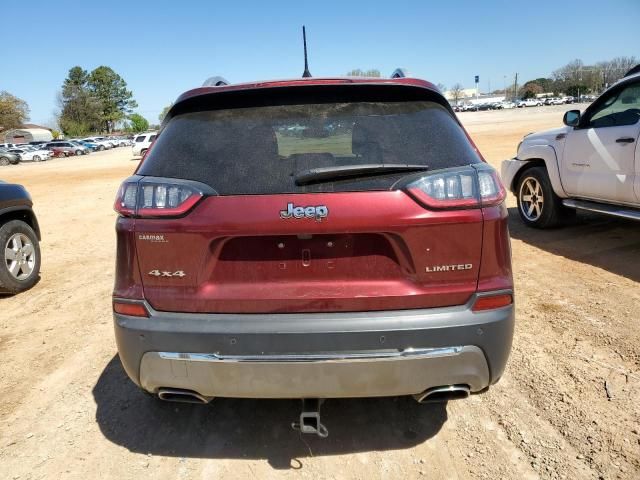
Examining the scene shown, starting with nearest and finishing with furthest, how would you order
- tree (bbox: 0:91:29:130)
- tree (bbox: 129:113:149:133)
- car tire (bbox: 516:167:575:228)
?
car tire (bbox: 516:167:575:228) → tree (bbox: 0:91:29:130) → tree (bbox: 129:113:149:133)

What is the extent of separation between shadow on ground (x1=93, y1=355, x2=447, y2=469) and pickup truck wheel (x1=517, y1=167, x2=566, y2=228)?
4546 mm

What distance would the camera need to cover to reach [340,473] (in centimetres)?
Result: 246

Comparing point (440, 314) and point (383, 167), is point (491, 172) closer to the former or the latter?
point (383, 167)

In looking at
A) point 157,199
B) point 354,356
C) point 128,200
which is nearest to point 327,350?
point 354,356

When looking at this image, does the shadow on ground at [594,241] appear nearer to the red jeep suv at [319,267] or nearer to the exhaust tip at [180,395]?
the red jeep suv at [319,267]

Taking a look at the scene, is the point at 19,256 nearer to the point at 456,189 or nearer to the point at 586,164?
Answer: the point at 456,189

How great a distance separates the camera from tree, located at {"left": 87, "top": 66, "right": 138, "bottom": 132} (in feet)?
387

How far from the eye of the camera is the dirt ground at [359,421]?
98.6 inches

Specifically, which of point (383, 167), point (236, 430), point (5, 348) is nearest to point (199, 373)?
point (236, 430)

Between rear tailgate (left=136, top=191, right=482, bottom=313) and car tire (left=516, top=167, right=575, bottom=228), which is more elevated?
rear tailgate (left=136, top=191, right=482, bottom=313)

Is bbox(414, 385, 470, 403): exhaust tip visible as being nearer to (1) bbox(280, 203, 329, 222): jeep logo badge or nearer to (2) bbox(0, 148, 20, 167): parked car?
(1) bbox(280, 203, 329, 222): jeep logo badge

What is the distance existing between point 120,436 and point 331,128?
210 centimetres

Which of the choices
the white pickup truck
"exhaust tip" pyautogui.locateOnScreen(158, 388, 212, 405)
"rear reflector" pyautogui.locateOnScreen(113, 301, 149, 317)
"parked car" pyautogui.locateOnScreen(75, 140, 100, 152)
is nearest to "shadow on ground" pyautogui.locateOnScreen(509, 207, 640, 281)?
the white pickup truck

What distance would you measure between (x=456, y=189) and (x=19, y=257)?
16.8 ft
